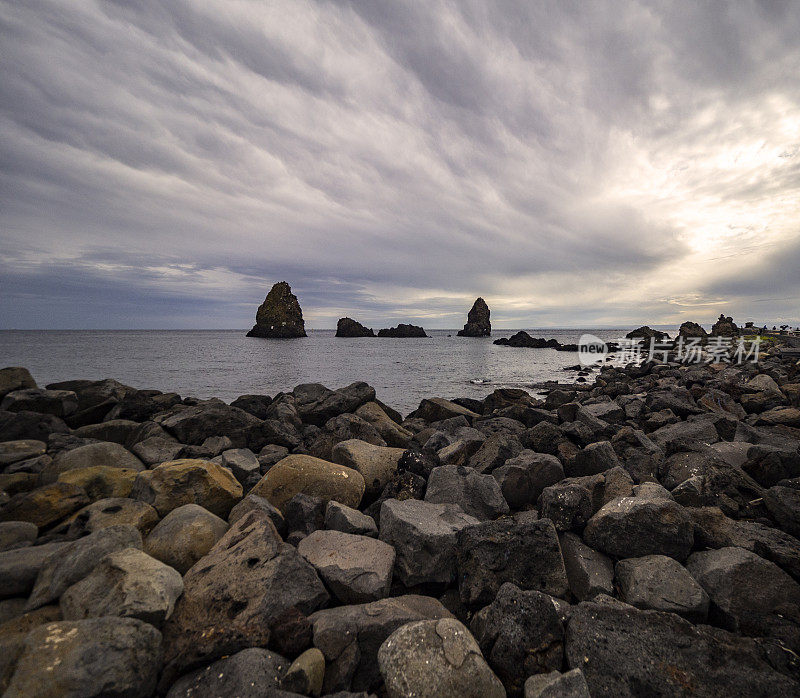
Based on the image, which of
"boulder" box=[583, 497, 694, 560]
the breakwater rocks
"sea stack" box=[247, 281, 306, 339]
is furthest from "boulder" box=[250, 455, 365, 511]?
"sea stack" box=[247, 281, 306, 339]

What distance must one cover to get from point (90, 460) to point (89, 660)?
4.74m

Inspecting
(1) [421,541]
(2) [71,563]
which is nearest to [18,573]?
(2) [71,563]

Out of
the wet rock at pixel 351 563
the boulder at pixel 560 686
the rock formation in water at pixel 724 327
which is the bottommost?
the wet rock at pixel 351 563

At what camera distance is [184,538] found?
375 centimetres

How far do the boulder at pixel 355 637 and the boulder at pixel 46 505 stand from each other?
143 inches

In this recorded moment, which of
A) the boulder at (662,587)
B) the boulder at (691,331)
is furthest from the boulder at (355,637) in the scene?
the boulder at (691,331)

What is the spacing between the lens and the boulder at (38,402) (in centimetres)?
991

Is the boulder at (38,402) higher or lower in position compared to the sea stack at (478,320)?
lower

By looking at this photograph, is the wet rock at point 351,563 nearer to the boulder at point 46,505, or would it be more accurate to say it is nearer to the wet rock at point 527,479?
the wet rock at point 527,479

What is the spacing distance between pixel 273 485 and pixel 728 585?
4852 millimetres

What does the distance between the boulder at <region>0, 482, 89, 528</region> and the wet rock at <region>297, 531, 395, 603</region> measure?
299 centimetres

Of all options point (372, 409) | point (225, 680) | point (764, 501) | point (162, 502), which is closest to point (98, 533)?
point (162, 502)

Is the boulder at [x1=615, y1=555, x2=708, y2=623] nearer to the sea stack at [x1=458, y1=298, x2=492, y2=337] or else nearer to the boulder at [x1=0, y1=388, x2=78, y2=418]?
the boulder at [x1=0, y1=388, x2=78, y2=418]

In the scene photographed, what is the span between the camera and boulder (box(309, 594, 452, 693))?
8.60 feet
